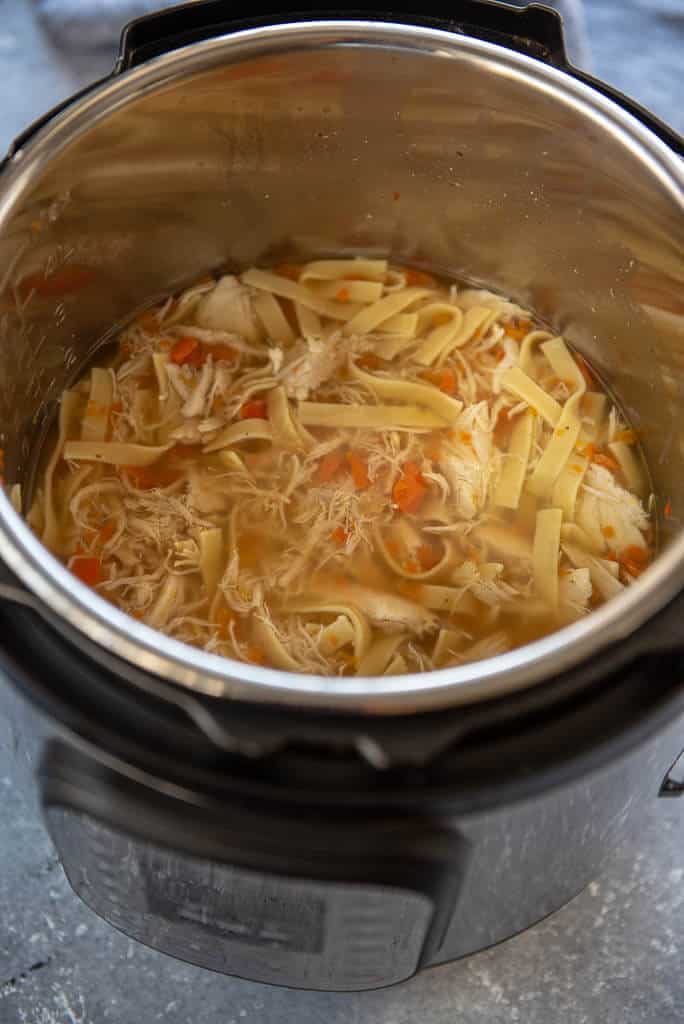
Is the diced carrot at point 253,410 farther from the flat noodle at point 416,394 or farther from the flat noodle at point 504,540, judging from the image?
the flat noodle at point 504,540

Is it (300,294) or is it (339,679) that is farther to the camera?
(300,294)

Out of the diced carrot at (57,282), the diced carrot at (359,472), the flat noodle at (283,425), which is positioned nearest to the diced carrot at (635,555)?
the diced carrot at (359,472)

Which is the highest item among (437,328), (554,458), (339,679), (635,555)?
(339,679)

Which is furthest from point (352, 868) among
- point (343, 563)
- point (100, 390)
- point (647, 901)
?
point (100, 390)

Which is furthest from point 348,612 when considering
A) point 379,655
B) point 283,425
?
point 283,425

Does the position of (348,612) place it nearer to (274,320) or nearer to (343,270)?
(274,320)

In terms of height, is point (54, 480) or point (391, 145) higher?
point (391, 145)

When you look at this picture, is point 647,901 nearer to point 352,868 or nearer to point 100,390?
point 352,868
